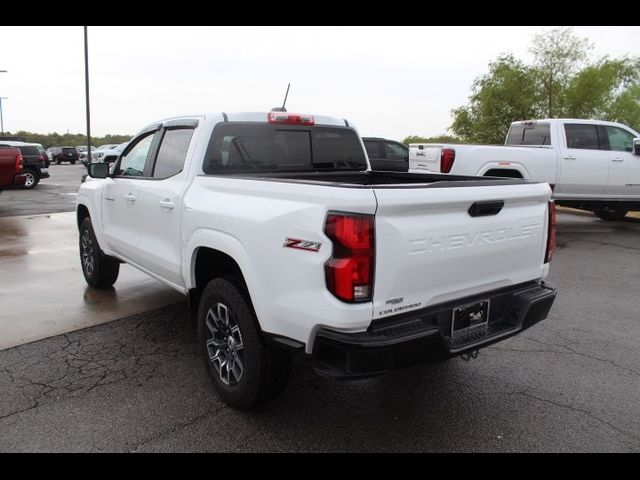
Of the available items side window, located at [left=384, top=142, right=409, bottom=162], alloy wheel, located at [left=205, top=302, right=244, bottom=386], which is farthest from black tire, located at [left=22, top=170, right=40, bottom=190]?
alloy wheel, located at [left=205, top=302, right=244, bottom=386]

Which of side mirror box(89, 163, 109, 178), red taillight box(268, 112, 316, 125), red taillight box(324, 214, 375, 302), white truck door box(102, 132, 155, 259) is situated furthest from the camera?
side mirror box(89, 163, 109, 178)

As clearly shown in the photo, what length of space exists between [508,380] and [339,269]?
76.4 inches

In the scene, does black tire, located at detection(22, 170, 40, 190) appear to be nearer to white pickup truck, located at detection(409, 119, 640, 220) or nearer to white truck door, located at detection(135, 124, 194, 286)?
white pickup truck, located at detection(409, 119, 640, 220)

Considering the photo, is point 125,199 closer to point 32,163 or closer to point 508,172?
point 508,172

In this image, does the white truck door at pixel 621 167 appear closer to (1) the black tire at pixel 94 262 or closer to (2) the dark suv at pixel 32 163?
(1) the black tire at pixel 94 262

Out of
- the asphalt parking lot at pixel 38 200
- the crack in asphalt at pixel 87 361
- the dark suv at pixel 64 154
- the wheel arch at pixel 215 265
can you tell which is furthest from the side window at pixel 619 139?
the dark suv at pixel 64 154

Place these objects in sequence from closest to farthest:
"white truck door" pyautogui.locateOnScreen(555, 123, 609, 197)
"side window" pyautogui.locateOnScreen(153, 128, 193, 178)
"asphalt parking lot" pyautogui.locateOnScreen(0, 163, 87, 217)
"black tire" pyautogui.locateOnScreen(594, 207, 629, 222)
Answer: "side window" pyautogui.locateOnScreen(153, 128, 193, 178), "white truck door" pyautogui.locateOnScreen(555, 123, 609, 197), "black tire" pyautogui.locateOnScreen(594, 207, 629, 222), "asphalt parking lot" pyautogui.locateOnScreen(0, 163, 87, 217)

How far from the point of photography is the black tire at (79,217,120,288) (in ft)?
18.7

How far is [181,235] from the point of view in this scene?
12.2 ft

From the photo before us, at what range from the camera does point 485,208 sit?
2930mm

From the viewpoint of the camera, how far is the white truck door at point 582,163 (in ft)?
31.8

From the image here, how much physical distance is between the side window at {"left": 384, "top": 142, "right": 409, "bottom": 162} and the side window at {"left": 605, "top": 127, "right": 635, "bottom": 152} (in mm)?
5186

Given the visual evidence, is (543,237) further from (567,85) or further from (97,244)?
(567,85)

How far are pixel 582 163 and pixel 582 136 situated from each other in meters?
0.59
